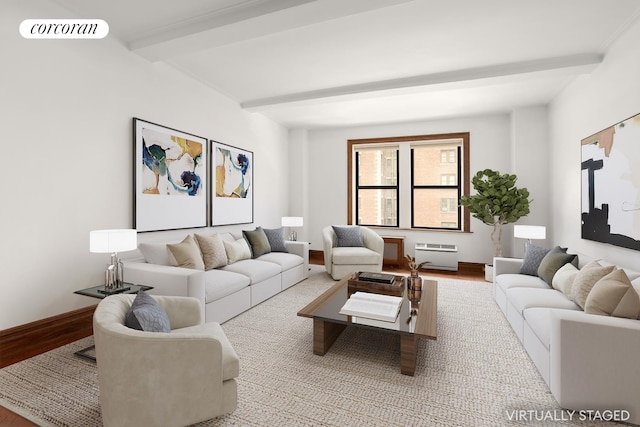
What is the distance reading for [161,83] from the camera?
12.5 ft

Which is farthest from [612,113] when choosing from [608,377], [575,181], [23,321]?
[23,321]

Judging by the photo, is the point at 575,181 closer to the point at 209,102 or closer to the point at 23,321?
the point at 209,102

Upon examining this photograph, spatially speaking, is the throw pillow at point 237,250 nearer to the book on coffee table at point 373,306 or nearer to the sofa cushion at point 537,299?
the book on coffee table at point 373,306

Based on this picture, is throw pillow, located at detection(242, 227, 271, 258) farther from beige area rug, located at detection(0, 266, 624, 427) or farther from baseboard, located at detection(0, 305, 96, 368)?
baseboard, located at detection(0, 305, 96, 368)

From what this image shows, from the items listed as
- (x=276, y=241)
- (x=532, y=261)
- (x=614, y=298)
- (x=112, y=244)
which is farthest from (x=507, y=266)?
(x=112, y=244)

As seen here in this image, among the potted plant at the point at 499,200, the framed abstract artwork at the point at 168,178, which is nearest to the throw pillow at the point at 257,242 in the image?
the framed abstract artwork at the point at 168,178

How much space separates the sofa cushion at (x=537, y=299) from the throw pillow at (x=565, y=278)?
0.05 m

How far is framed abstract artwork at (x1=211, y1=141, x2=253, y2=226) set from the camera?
4.70 m

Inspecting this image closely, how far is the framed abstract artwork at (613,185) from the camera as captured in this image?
111 inches

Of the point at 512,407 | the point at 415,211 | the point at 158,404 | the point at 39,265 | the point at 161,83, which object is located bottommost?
the point at 512,407

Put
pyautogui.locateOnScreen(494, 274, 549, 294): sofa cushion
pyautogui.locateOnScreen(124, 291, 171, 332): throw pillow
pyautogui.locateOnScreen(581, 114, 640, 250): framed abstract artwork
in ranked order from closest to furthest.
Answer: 1. pyautogui.locateOnScreen(124, 291, 171, 332): throw pillow
2. pyautogui.locateOnScreen(581, 114, 640, 250): framed abstract artwork
3. pyautogui.locateOnScreen(494, 274, 549, 294): sofa cushion

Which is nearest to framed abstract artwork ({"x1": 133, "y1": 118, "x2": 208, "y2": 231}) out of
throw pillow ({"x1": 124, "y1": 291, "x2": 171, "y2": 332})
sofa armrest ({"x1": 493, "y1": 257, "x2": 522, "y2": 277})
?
throw pillow ({"x1": 124, "y1": 291, "x2": 171, "y2": 332})

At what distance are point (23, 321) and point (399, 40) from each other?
173 inches

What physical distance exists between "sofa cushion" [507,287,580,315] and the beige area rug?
1.22 feet
